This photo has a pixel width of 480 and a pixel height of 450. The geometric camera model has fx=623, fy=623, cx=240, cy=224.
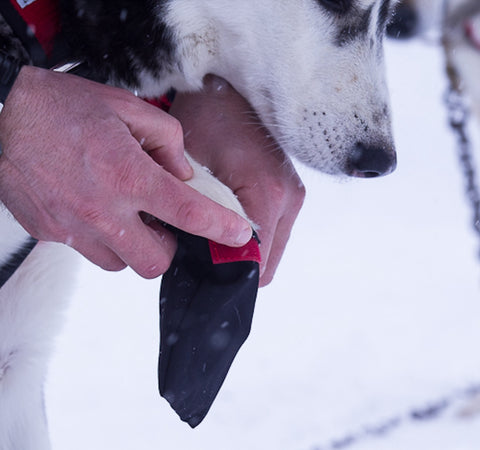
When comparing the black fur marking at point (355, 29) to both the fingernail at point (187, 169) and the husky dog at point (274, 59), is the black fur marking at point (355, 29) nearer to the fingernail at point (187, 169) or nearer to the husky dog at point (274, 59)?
the husky dog at point (274, 59)

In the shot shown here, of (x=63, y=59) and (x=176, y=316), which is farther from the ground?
(x=63, y=59)

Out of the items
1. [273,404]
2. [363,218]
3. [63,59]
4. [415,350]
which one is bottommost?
[363,218]

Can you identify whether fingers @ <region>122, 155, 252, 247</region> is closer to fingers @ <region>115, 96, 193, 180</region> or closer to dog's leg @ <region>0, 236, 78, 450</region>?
fingers @ <region>115, 96, 193, 180</region>

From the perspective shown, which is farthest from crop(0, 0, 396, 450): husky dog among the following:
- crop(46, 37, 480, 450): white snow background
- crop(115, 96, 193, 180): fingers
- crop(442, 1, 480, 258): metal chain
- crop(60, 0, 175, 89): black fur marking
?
crop(442, 1, 480, 258): metal chain

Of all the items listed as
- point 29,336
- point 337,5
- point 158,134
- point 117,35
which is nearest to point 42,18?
point 117,35

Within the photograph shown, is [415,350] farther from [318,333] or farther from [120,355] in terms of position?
[120,355]

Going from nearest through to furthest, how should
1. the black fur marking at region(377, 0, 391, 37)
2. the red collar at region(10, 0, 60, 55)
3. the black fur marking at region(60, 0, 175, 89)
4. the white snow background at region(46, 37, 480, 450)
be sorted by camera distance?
the red collar at region(10, 0, 60, 55), the black fur marking at region(60, 0, 175, 89), the black fur marking at region(377, 0, 391, 37), the white snow background at region(46, 37, 480, 450)

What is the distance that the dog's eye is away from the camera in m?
1.11

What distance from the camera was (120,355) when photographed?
2.02 m

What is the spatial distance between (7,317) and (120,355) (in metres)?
0.84

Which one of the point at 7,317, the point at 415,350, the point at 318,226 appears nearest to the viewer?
the point at 7,317

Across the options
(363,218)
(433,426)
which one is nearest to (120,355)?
(433,426)

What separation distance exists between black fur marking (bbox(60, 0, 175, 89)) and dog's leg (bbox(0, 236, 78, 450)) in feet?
1.24

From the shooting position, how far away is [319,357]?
83.7 inches
